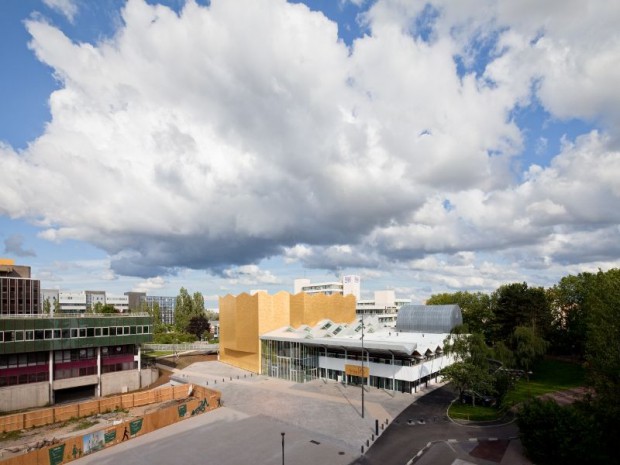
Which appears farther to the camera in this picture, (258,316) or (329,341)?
(258,316)

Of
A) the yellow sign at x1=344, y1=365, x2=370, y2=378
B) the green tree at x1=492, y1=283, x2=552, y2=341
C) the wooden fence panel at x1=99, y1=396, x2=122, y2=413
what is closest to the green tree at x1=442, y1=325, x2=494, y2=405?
the yellow sign at x1=344, y1=365, x2=370, y2=378

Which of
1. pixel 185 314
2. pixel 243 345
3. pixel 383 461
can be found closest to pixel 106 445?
pixel 383 461

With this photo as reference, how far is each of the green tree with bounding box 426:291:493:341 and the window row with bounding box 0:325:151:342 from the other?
68.8m

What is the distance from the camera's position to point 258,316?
238 ft

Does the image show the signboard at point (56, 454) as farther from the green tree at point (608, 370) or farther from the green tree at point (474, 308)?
the green tree at point (474, 308)

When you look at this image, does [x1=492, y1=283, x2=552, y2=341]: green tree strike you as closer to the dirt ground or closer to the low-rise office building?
the dirt ground

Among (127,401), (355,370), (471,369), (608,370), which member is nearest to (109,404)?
(127,401)

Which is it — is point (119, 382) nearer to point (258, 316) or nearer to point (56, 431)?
point (56, 431)

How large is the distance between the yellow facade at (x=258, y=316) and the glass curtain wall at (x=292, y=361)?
3941 millimetres

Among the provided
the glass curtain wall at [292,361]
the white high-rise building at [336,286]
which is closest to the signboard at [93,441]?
the glass curtain wall at [292,361]

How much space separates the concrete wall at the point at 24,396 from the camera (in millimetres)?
50531

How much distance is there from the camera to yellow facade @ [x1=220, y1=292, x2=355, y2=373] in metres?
73.2

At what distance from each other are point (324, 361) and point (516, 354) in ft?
106

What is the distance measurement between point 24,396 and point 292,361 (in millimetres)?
38109
